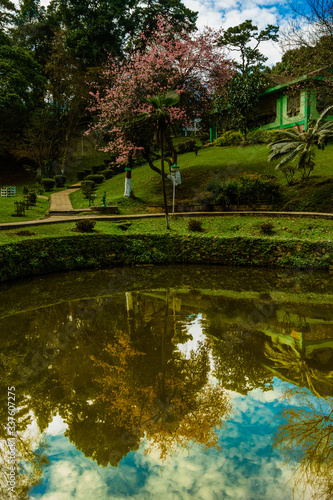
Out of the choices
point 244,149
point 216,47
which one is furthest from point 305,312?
point 244,149

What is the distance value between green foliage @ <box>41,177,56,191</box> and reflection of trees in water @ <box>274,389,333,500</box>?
2428cm

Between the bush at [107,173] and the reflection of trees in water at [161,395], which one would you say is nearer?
the reflection of trees in water at [161,395]

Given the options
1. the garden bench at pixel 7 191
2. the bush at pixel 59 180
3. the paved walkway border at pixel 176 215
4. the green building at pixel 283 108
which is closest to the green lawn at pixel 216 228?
the paved walkway border at pixel 176 215

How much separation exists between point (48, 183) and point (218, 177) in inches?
487

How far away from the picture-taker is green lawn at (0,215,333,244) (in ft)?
41.5

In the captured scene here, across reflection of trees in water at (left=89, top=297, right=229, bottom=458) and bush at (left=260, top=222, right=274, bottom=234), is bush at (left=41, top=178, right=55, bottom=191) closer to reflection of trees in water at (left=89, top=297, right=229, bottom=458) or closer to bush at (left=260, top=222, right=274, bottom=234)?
bush at (left=260, top=222, right=274, bottom=234)

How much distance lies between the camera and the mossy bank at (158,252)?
1143 cm

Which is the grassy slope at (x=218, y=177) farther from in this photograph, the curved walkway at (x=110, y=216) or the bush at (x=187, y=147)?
the bush at (x=187, y=147)

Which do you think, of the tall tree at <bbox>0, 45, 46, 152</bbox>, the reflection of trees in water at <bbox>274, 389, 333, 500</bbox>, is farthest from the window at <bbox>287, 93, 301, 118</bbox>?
the reflection of trees in water at <bbox>274, 389, 333, 500</bbox>

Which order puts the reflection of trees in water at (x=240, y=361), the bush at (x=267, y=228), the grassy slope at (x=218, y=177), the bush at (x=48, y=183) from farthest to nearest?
the bush at (x=48, y=183)
the grassy slope at (x=218, y=177)
the bush at (x=267, y=228)
the reflection of trees in water at (x=240, y=361)

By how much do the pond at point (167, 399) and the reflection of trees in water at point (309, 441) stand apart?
0.04 ft

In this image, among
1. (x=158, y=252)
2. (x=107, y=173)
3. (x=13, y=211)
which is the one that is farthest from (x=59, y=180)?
(x=158, y=252)

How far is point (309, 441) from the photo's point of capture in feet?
13.1

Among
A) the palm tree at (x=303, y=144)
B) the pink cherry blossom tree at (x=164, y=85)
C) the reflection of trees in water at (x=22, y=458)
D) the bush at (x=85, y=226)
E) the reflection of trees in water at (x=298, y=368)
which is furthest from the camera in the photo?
the pink cherry blossom tree at (x=164, y=85)
